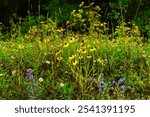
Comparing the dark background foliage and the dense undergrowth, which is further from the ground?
the dense undergrowth

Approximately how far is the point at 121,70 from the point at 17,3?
30.1 feet

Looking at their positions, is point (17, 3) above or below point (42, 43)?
below

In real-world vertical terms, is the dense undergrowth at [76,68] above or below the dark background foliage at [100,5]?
above

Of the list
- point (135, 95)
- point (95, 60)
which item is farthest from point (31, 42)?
point (135, 95)

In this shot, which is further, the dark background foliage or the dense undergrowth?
the dark background foliage

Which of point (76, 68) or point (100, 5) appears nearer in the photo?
point (76, 68)

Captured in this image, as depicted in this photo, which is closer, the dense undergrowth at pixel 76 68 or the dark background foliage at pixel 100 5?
the dense undergrowth at pixel 76 68

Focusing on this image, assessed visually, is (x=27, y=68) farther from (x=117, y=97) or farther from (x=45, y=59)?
(x=117, y=97)

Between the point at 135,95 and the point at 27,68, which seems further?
the point at 27,68

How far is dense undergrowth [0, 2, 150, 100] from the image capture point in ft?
16.9

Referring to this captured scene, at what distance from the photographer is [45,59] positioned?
5.90 metres

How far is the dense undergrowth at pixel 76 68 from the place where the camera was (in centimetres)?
516

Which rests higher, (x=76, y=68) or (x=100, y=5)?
(x=76, y=68)

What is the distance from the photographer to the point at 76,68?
5652 mm
